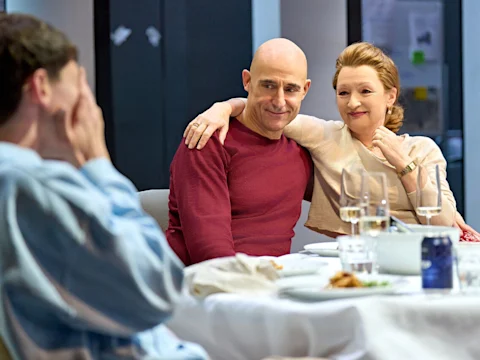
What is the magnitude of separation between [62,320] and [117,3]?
5.50 m

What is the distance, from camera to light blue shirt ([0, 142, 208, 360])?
1.31 metres

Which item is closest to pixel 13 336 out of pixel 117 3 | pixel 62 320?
pixel 62 320

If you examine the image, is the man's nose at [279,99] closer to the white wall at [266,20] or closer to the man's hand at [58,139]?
the man's hand at [58,139]

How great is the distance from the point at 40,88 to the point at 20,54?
0.20 feet

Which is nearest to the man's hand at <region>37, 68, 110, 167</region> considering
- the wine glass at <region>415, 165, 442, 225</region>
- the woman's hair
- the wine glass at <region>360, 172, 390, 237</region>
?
the wine glass at <region>360, 172, 390, 237</region>

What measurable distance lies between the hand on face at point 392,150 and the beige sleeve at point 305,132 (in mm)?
241

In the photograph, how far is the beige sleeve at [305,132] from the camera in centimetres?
327

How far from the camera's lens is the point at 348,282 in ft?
6.30

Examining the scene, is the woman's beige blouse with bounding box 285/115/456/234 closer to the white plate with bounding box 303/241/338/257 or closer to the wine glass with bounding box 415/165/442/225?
the white plate with bounding box 303/241/338/257

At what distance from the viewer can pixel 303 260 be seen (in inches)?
98.5

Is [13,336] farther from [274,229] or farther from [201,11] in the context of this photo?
[201,11]

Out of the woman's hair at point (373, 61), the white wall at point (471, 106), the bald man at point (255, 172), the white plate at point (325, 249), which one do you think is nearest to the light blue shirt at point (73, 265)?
the white plate at point (325, 249)

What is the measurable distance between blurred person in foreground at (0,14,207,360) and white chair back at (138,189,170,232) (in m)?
2.00

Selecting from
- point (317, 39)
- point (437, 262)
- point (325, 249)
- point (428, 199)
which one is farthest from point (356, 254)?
point (317, 39)
